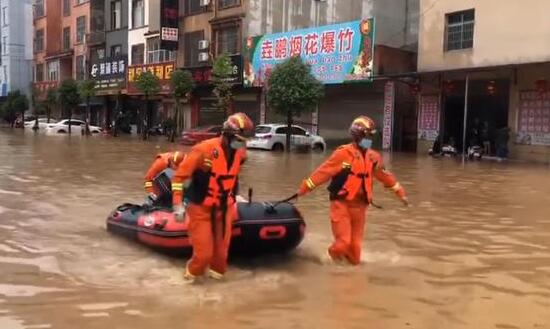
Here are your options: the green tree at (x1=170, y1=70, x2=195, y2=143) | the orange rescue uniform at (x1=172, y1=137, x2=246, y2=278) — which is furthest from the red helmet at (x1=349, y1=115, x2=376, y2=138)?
the green tree at (x1=170, y1=70, x2=195, y2=143)

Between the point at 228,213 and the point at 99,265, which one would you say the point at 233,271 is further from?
the point at 99,265

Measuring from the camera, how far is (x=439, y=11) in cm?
2661

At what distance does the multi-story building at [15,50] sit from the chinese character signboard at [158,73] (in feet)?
81.9

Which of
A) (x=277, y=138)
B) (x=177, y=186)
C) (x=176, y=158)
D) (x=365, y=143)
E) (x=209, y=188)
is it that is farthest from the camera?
(x=277, y=138)

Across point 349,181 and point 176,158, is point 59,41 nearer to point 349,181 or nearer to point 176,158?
point 176,158


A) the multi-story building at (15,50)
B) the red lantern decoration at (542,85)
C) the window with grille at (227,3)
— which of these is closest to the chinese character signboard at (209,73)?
the window with grille at (227,3)

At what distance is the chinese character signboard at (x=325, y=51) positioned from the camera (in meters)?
27.9

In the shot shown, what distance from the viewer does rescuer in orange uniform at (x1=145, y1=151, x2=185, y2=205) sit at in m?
7.38

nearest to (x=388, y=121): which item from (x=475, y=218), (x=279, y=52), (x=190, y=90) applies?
(x=279, y=52)

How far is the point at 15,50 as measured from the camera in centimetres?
6481

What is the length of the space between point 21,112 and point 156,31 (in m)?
19.9

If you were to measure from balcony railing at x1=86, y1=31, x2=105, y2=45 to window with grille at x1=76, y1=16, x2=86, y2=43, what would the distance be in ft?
6.71

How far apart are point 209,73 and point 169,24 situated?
17.3 feet

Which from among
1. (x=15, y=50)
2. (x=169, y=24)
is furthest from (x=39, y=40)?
(x=169, y=24)
